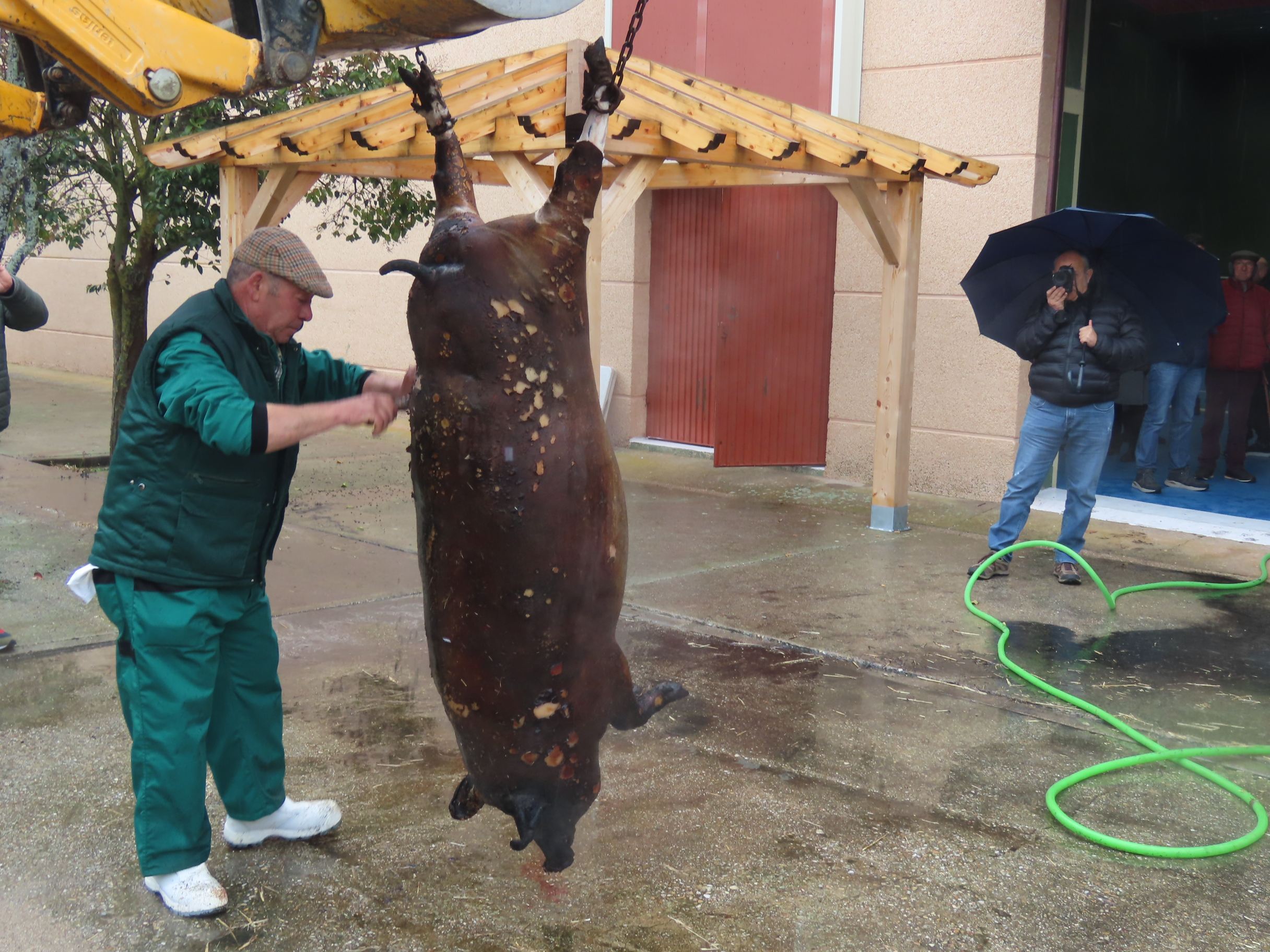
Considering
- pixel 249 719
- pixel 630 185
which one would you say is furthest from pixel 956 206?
pixel 249 719

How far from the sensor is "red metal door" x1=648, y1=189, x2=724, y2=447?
11.0 metres

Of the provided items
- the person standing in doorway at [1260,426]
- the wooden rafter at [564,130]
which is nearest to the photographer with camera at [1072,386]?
the wooden rafter at [564,130]

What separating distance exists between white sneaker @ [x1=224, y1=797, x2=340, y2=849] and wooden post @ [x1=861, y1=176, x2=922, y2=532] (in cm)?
536

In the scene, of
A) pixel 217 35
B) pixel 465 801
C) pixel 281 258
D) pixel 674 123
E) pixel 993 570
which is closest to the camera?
pixel 465 801

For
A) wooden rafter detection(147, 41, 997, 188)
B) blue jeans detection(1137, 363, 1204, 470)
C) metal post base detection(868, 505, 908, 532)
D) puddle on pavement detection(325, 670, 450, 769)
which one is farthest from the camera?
blue jeans detection(1137, 363, 1204, 470)

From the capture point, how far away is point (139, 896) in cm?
331

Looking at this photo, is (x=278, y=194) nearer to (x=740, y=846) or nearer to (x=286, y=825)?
(x=286, y=825)

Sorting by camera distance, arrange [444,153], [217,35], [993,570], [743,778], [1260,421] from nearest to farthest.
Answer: [444,153] < [217,35] < [743,778] < [993,570] < [1260,421]

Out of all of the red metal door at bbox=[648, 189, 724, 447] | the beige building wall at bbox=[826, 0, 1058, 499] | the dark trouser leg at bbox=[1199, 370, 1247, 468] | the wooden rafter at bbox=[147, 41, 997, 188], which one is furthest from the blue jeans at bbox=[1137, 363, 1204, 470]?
the red metal door at bbox=[648, 189, 724, 447]

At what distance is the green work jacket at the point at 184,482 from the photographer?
3.08 metres

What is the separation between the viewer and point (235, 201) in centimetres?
768

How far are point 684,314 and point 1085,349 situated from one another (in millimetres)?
5217

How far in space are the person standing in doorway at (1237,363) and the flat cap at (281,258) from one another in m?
8.38

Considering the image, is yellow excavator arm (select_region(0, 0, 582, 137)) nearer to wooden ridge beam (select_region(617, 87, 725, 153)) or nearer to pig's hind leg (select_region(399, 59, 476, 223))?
pig's hind leg (select_region(399, 59, 476, 223))
